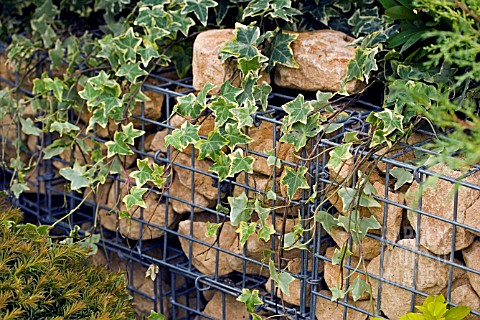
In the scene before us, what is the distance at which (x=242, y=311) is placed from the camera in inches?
78.0

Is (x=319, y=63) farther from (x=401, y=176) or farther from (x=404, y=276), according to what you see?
(x=404, y=276)

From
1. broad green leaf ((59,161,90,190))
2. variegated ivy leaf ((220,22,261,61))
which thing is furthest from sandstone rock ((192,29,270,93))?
broad green leaf ((59,161,90,190))

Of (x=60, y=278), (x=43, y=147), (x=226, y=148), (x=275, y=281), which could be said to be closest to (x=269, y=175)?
(x=226, y=148)

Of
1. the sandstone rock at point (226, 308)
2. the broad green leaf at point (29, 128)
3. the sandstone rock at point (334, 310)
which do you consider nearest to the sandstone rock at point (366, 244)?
the sandstone rock at point (334, 310)

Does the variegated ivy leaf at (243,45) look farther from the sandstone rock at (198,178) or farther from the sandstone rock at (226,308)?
the sandstone rock at (226,308)

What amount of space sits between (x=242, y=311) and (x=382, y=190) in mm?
581

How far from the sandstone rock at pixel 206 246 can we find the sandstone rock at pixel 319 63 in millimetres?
397

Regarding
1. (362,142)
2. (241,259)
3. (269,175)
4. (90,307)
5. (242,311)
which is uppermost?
(362,142)

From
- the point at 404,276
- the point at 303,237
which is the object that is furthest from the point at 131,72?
the point at 404,276

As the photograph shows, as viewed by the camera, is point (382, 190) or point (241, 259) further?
point (241, 259)

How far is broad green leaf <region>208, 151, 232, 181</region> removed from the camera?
170 centimetres

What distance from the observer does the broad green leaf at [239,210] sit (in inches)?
66.2

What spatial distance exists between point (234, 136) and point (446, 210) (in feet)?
1.56

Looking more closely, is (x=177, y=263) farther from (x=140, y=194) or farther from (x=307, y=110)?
(x=307, y=110)
